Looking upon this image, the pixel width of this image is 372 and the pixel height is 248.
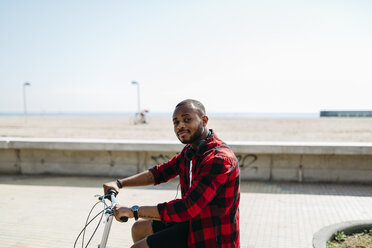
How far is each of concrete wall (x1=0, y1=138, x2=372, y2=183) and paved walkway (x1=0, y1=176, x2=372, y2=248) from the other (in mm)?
329

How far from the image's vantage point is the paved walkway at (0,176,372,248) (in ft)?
13.9

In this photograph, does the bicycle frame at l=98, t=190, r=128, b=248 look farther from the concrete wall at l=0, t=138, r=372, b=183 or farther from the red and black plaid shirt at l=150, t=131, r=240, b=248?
the concrete wall at l=0, t=138, r=372, b=183

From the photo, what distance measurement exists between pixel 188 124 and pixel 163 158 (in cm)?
529

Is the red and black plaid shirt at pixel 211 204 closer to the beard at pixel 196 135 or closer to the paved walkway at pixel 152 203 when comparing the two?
the beard at pixel 196 135

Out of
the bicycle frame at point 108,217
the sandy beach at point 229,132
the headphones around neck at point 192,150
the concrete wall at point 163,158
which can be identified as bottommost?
the sandy beach at point 229,132

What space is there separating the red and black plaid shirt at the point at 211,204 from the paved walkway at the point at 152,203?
82.6 inches

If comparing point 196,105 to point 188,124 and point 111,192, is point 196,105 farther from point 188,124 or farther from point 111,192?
point 111,192

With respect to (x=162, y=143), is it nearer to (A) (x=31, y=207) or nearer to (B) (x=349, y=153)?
(A) (x=31, y=207)

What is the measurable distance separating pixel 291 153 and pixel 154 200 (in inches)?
124

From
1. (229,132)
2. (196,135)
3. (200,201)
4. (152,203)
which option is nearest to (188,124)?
(196,135)

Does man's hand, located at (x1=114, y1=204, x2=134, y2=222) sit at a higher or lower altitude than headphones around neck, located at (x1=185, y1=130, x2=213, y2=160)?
lower

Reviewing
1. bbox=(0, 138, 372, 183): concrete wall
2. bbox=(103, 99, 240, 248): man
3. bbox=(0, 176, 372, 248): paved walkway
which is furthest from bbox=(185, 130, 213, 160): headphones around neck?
bbox=(0, 138, 372, 183): concrete wall

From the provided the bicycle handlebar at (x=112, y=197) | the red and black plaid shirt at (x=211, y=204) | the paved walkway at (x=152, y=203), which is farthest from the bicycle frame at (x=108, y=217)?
the paved walkway at (x=152, y=203)

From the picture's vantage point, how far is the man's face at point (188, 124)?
2.32 meters
